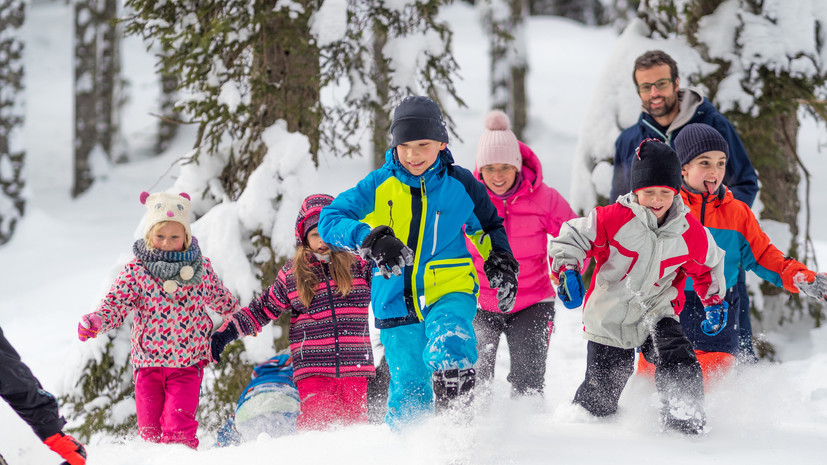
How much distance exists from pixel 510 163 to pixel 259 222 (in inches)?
77.1

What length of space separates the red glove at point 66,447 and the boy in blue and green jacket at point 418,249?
1453mm

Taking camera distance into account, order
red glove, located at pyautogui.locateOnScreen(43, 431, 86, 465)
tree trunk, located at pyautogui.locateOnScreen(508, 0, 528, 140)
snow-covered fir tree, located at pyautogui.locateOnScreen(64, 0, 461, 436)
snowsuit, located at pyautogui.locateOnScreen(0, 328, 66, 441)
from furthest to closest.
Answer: tree trunk, located at pyautogui.locateOnScreen(508, 0, 528, 140) < snow-covered fir tree, located at pyautogui.locateOnScreen(64, 0, 461, 436) < red glove, located at pyautogui.locateOnScreen(43, 431, 86, 465) < snowsuit, located at pyautogui.locateOnScreen(0, 328, 66, 441)

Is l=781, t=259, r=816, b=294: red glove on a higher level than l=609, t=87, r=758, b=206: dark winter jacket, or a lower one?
lower

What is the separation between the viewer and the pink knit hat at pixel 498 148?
4.79 metres

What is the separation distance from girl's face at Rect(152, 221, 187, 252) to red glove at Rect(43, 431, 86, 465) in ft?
5.19

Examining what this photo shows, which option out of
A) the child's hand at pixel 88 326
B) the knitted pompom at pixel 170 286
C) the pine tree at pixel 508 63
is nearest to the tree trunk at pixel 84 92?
the pine tree at pixel 508 63

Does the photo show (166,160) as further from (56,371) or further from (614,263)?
(614,263)

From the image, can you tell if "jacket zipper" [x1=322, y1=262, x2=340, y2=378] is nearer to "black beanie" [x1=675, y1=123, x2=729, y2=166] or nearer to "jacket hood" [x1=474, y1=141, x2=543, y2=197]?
"jacket hood" [x1=474, y1=141, x2=543, y2=197]

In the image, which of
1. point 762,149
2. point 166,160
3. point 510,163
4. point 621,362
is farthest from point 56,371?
point 166,160

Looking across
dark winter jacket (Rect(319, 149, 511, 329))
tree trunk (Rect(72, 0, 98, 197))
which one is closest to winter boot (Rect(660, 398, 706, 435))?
dark winter jacket (Rect(319, 149, 511, 329))

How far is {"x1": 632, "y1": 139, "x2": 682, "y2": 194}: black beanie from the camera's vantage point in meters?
3.74

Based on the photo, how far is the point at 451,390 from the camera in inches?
130

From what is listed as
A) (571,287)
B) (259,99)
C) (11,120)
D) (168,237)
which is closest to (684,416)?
(571,287)

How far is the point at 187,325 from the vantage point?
463 cm
